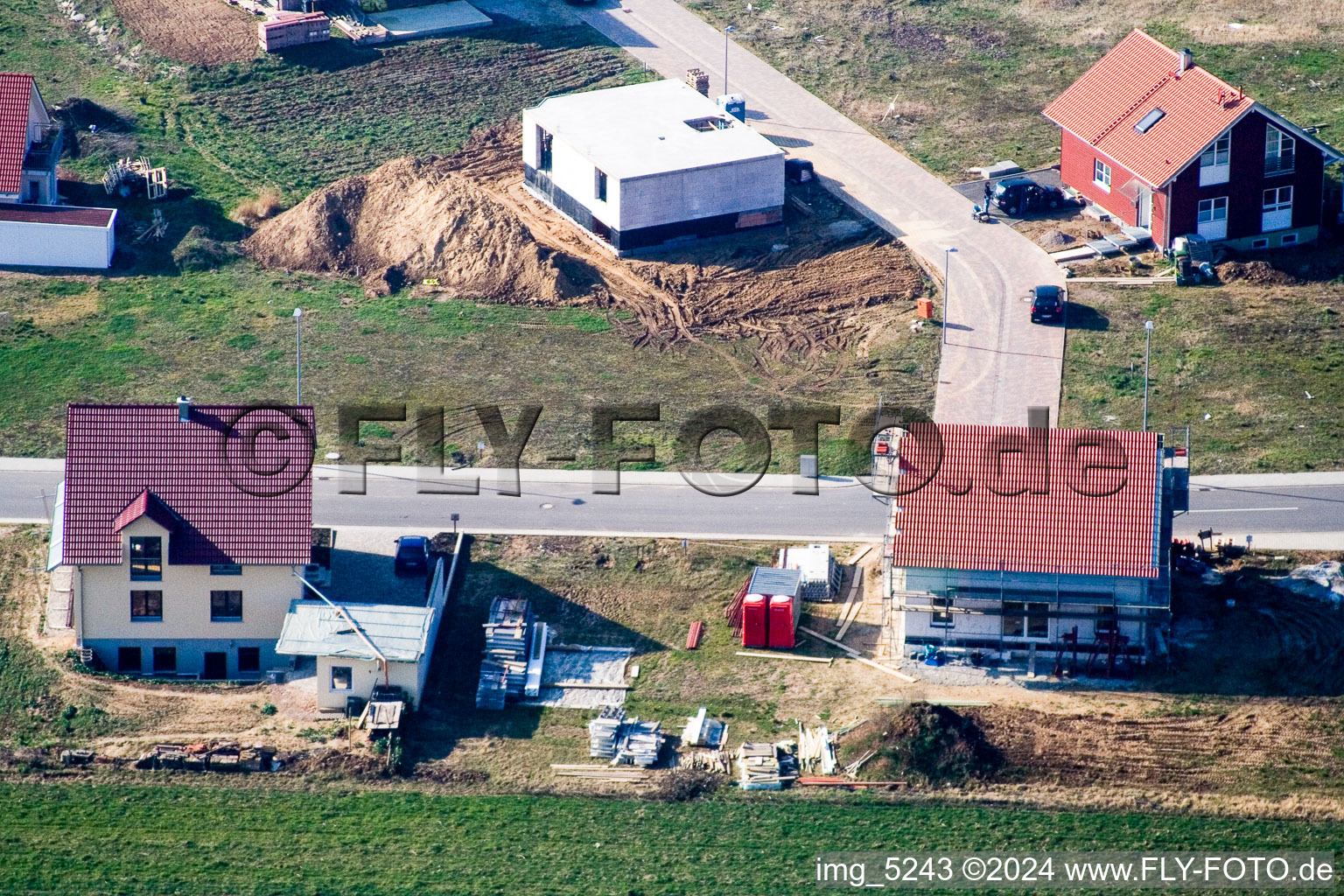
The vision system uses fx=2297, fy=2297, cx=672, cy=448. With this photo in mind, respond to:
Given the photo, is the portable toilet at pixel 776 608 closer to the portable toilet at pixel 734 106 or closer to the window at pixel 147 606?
the window at pixel 147 606

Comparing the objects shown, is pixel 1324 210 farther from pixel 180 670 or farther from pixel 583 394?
pixel 180 670

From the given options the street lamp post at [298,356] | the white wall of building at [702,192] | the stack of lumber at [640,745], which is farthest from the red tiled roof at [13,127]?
the stack of lumber at [640,745]

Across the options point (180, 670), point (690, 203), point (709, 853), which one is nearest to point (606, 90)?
point (690, 203)

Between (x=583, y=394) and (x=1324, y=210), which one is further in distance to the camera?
(x=1324, y=210)

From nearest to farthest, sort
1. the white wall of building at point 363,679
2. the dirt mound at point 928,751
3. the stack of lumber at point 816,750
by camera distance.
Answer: the dirt mound at point 928,751 < the stack of lumber at point 816,750 < the white wall of building at point 363,679

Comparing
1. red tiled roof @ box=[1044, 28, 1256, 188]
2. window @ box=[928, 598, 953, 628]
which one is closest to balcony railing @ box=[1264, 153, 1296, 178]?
red tiled roof @ box=[1044, 28, 1256, 188]

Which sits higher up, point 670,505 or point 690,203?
point 690,203
